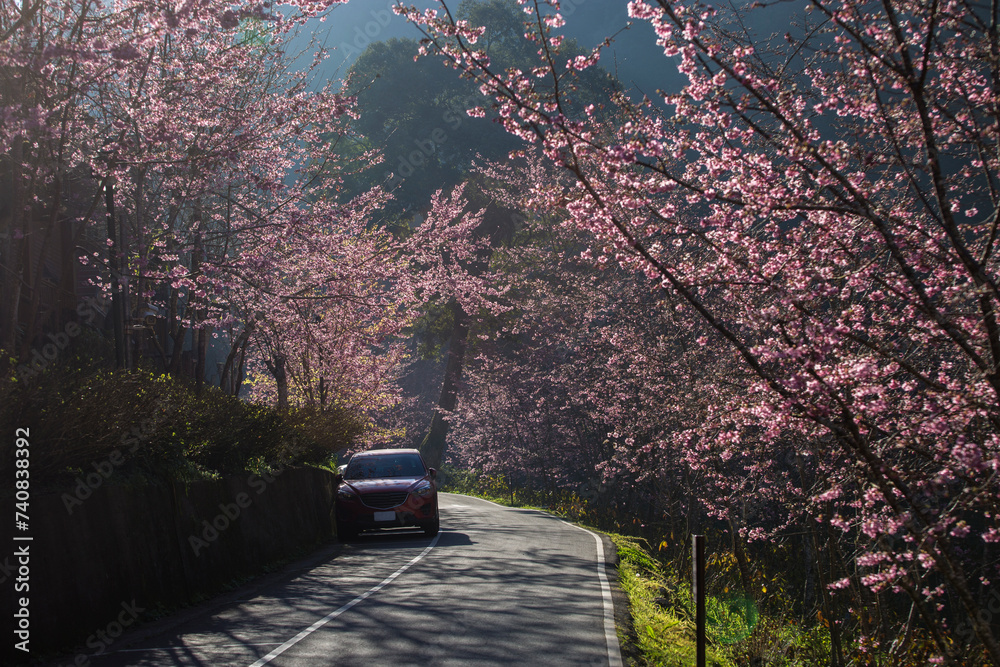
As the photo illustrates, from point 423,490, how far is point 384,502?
0.88m

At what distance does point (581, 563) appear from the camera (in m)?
14.2

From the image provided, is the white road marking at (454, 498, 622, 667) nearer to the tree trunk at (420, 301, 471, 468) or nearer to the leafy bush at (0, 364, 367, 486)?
the leafy bush at (0, 364, 367, 486)

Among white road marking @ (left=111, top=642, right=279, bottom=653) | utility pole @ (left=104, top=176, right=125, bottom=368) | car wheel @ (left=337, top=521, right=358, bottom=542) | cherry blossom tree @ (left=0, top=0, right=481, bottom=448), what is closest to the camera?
white road marking @ (left=111, top=642, right=279, bottom=653)

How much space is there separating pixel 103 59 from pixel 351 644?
832 cm

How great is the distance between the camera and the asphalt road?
297 inches

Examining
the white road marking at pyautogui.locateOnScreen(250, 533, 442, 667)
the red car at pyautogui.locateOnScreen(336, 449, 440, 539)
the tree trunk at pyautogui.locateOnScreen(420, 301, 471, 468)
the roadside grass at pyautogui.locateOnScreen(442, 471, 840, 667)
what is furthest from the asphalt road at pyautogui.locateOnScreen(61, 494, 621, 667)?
the tree trunk at pyautogui.locateOnScreen(420, 301, 471, 468)

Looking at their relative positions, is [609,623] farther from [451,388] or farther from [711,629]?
[451,388]

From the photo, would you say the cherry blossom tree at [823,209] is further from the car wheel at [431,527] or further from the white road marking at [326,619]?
the car wheel at [431,527]

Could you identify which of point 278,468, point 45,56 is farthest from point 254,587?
point 45,56

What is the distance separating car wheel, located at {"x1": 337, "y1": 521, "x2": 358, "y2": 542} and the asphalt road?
203 cm

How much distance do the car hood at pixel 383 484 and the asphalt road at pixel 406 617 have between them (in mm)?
2101

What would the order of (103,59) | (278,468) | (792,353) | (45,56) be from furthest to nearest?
(278,468) < (103,59) < (45,56) < (792,353)

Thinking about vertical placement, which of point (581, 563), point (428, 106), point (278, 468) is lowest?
point (581, 563)

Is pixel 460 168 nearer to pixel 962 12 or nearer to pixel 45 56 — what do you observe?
pixel 45 56
